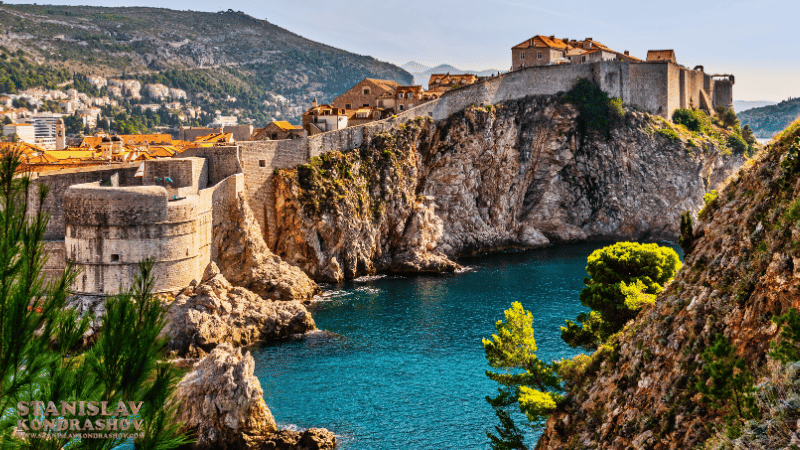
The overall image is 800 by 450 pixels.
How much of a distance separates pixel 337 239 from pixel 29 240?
40.7m

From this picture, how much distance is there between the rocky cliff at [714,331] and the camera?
10742mm

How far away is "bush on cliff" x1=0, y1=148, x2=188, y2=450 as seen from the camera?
7.57m

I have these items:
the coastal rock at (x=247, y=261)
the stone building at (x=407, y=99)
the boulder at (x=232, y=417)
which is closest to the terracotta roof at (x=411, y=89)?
→ the stone building at (x=407, y=99)

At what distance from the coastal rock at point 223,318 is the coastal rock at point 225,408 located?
24.1ft

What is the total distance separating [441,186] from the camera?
5956cm

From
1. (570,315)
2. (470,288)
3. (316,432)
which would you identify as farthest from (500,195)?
(316,432)

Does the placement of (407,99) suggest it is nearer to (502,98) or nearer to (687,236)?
(502,98)

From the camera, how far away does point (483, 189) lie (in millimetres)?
62375

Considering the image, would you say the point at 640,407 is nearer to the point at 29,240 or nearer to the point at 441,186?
the point at 29,240

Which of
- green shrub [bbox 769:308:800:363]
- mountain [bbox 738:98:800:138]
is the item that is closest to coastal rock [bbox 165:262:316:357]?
green shrub [bbox 769:308:800:363]

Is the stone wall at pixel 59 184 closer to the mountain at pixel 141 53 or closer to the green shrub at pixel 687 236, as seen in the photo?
the green shrub at pixel 687 236

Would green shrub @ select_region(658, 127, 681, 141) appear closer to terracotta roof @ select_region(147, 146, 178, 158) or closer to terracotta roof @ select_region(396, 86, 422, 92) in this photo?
terracotta roof @ select_region(396, 86, 422, 92)

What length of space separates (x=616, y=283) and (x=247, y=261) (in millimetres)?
24260

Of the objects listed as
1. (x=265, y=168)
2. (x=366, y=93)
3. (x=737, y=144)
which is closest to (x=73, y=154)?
(x=265, y=168)
